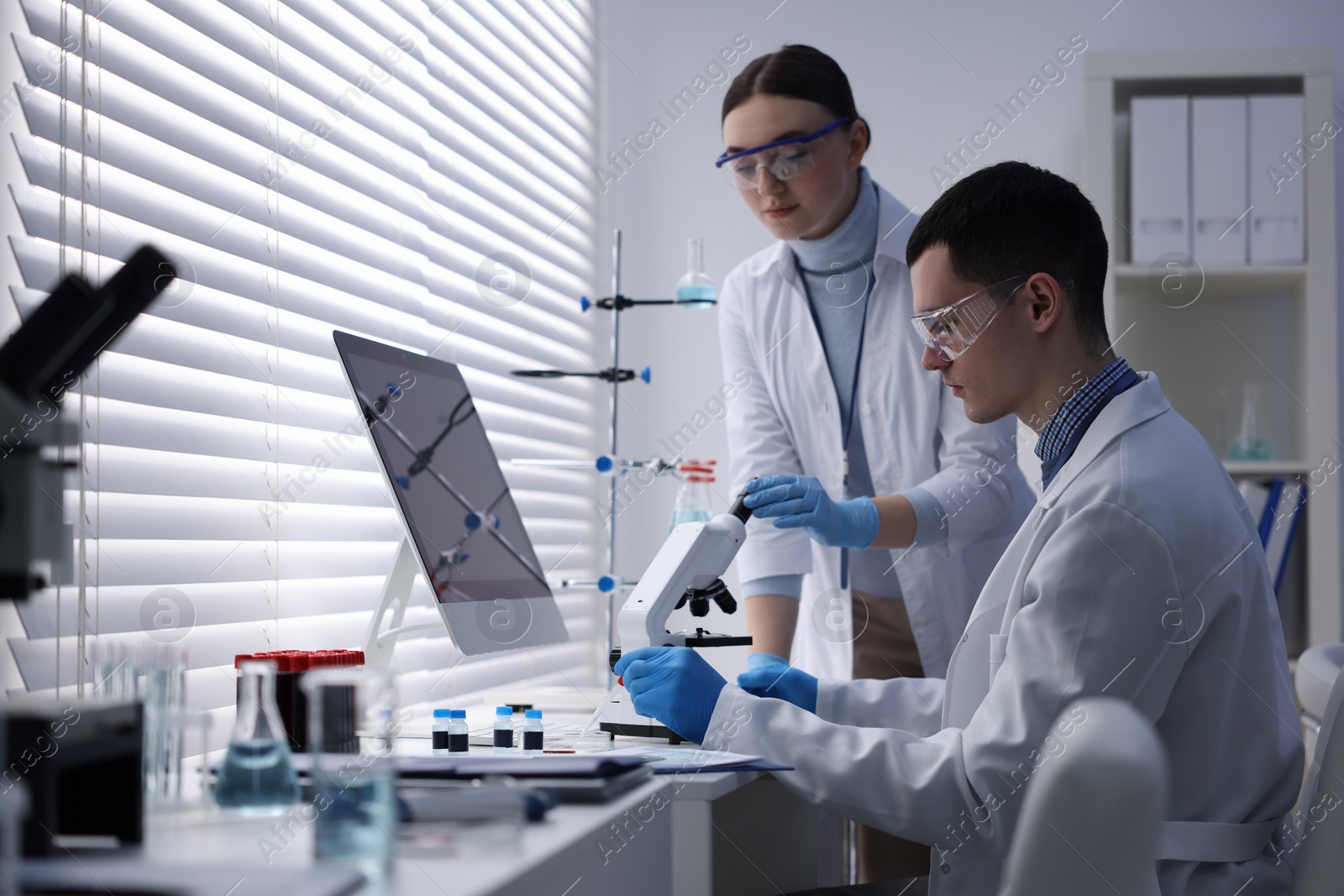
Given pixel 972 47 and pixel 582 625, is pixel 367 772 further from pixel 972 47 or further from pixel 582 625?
pixel 972 47

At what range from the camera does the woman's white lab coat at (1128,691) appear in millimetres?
1096

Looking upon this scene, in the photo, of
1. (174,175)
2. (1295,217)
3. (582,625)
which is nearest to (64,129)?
(174,175)

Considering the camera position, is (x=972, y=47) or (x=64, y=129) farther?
(x=972, y=47)

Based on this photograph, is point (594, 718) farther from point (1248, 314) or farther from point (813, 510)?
point (1248, 314)

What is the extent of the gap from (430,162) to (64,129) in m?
0.97

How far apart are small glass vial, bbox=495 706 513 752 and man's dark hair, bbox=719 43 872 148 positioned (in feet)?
3.95

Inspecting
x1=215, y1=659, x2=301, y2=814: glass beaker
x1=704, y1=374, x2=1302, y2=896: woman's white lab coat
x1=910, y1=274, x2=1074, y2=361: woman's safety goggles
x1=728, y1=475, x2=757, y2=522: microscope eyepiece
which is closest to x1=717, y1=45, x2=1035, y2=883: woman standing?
x1=728, y1=475, x2=757, y2=522: microscope eyepiece

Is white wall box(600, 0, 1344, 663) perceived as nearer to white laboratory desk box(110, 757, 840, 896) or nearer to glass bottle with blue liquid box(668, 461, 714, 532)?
glass bottle with blue liquid box(668, 461, 714, 532)

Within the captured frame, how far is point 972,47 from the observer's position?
302 centimetres

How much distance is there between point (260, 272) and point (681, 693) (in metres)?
0.85

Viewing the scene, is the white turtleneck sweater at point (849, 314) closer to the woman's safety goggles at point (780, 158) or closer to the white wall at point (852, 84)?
the woman's safety goggles at point (780, 158)

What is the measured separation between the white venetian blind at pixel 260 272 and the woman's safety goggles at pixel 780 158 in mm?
608

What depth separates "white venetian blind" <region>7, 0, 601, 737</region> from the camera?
124 centimetres

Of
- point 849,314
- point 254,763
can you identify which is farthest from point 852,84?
point 254,763
